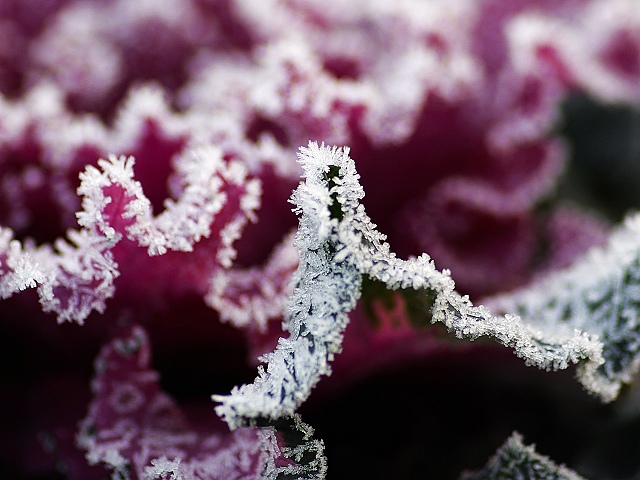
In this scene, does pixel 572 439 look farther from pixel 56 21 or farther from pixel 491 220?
pixel 56 21

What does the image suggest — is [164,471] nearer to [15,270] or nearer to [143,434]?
[143,434]

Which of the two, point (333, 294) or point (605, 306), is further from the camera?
point (605, 306)

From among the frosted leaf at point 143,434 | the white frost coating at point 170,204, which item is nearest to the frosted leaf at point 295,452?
the frosted leaf at point 143,434

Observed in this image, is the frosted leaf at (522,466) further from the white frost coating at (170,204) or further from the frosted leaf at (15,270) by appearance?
the frosted leaf at (15,270)

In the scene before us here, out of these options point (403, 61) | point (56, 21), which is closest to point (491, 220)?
point (403, 61)

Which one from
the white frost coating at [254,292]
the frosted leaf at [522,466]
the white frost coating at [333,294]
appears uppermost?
the white frost coating at [254,292]

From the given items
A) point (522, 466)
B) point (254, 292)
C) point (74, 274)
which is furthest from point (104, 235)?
point (522, 466)
